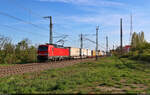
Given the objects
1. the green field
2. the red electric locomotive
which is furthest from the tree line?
the green field

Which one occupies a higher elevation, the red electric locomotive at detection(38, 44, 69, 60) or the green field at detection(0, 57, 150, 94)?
the red electric locomotive at detection(38, 44, 69, 60)

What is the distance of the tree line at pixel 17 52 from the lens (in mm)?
27442

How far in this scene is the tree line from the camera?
90.0 feet

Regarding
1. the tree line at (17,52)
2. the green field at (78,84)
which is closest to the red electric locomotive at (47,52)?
the tree line at (17,52)

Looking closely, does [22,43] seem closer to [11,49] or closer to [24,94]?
[11,49]

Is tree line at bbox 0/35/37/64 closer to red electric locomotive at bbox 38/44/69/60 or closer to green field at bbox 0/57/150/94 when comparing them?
red electric locomotive at bbox 38/44/69/60

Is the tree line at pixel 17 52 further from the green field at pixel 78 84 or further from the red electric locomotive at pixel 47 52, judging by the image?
the green field at pixel 78 84

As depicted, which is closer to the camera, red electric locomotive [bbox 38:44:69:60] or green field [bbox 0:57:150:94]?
green field [bbox 0:57:150:94]

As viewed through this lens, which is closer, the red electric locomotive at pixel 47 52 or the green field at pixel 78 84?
the green field at pixel 78 84

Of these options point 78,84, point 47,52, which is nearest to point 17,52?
point 47,52

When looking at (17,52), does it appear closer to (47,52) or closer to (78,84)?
(47,52)

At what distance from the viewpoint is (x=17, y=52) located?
30.9 meters

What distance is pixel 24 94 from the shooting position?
256 inches

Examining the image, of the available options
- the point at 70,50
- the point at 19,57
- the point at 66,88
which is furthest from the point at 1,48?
the point at 66,88
